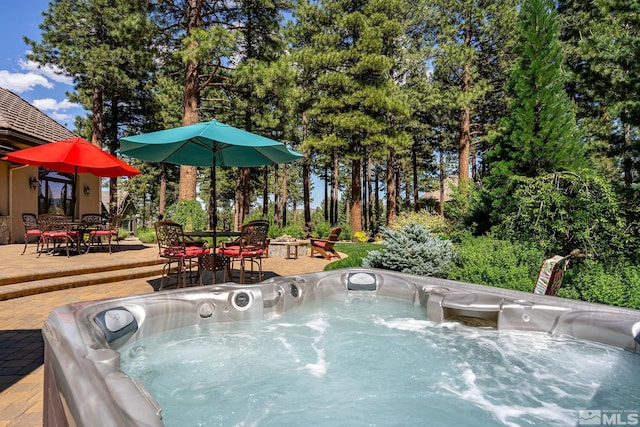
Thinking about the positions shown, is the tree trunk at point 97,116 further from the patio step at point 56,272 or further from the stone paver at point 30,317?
the patio step at point 56,272

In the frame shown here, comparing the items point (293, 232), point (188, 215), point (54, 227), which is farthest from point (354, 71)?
point (54, 227)

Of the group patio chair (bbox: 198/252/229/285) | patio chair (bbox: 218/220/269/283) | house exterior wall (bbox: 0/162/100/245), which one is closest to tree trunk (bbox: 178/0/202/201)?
house exterior wall (bbox: 0/162/100/245)

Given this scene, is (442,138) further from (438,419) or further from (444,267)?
(438,419)

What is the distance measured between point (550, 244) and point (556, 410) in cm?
357

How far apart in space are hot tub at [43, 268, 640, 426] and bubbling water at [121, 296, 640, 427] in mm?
96

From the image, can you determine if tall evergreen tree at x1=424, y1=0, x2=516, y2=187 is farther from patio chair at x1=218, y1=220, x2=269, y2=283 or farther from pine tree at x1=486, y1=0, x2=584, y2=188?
patio chair at x1=218, y1=220, x2=269, y2=283

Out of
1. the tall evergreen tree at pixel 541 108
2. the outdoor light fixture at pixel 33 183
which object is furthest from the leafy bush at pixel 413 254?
the outdoor light fixture at pixel 33 183

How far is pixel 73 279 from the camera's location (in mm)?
5227

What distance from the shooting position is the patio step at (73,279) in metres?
4.57

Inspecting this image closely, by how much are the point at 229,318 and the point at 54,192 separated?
11.9 metres

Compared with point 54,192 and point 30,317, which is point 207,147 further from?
point 54,192

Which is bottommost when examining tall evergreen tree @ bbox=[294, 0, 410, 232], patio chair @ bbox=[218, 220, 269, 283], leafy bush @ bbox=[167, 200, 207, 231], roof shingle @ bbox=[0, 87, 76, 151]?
patio chair @ bbox=[218, 220, 269, 283]

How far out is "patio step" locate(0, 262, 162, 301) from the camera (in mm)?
4568

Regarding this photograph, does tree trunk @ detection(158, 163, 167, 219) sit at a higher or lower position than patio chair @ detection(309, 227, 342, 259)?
higher
